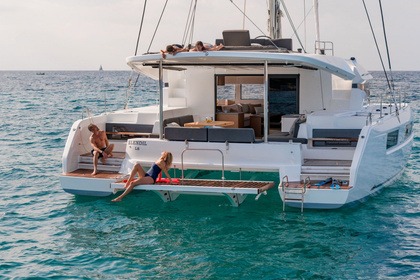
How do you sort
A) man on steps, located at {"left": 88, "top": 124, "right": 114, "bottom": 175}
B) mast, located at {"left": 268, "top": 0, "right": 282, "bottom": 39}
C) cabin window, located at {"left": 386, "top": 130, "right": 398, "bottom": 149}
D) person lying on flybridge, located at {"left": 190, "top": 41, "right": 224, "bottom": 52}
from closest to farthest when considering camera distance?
person lying on flybridge, located at {"left": 190, "top": 41, "right": 224, "bottom": 52} → man on steps, located at {"left": 88, "top": 124, "right": 114, "bottom": 175} → cabin window, located at {"left": 386, "top": 130, "right": 398, "bottom": 149} → mast, located at {"left": 268, "top": 0, "right": 282, "bottom": 39}

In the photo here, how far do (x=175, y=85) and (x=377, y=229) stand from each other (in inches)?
292

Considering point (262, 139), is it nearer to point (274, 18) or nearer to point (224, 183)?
point (224, 183)

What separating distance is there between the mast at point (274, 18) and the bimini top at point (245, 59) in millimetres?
3782

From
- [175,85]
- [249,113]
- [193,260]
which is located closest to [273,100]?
[249,113]

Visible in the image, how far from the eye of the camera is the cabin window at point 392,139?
1374cm

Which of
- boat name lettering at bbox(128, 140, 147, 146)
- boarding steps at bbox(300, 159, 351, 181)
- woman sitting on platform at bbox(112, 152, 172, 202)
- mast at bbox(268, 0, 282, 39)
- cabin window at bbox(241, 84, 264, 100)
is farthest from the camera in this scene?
mast at bbox(268, 0, 282, 39)

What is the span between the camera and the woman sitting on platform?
1196cm

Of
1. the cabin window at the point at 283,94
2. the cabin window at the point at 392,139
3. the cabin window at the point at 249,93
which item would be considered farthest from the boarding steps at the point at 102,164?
the cabin window at the point at 392,139

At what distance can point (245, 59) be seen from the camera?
40.9 feet

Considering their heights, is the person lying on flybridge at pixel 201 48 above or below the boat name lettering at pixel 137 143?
above

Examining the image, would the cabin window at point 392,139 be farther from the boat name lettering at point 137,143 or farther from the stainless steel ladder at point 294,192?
the boat name lettering at point 137,143

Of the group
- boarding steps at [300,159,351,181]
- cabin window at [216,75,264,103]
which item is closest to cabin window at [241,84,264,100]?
cabin window at [216,75,264,103]

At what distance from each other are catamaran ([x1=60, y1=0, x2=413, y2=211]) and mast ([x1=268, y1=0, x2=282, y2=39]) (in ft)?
6.22

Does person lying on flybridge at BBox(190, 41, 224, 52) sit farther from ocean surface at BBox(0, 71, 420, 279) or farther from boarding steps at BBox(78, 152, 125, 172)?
ocean surface at BBox(0, 71, 420, 279)
